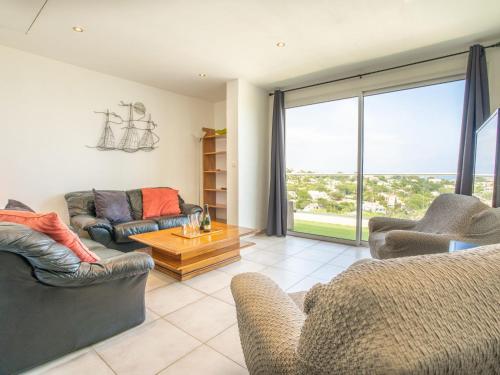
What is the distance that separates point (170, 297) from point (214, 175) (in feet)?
10.9

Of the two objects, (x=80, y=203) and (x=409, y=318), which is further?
(x=80, y=203)

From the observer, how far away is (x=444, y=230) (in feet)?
7.39

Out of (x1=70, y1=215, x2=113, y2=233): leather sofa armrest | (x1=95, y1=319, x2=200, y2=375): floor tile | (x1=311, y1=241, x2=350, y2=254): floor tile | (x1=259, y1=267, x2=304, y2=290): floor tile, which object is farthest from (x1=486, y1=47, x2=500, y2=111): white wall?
(x1=70, y1=215, x2=113, y2=233): leather sofa armrest

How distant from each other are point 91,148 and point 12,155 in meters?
0.88

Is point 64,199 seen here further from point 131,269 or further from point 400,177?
point 400,177

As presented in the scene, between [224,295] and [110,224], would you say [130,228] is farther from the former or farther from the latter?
[224,295]

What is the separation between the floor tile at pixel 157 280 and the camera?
260 centimetres

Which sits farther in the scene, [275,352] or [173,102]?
[173,102]

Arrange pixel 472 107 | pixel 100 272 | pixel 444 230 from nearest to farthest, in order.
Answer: pixel 100 272 → pixel 444 230 → pixel 472 107

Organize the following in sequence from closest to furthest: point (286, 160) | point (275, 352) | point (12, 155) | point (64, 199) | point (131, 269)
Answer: point (275, 352), point (131, 269), point (12, 155), point (64, 199), point (286, 160)

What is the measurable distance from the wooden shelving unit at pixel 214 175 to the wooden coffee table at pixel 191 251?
6.89 feet

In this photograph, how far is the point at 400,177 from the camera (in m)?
3.95

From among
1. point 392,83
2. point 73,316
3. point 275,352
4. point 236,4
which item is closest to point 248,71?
point 236,4

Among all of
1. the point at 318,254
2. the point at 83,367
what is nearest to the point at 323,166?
the point at 318,254
